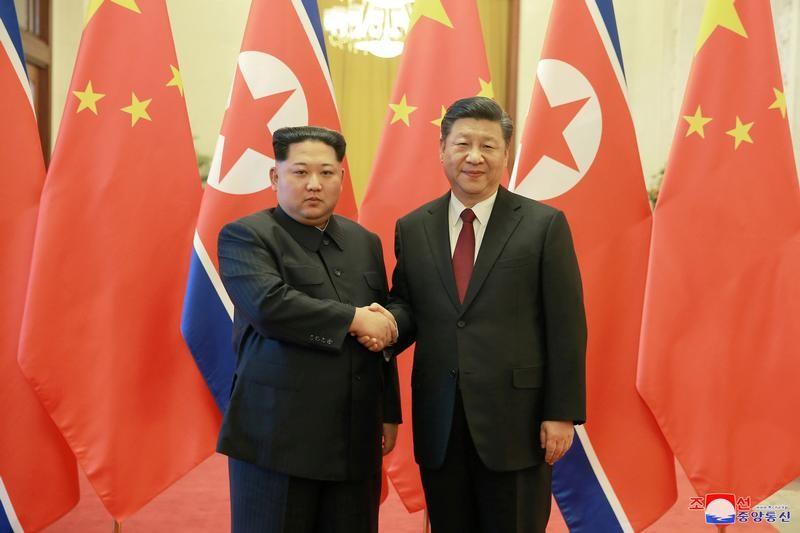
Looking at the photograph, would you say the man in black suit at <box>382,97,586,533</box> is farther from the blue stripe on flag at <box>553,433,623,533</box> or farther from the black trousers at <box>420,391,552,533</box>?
the blue stripe on flag at <box>553,433,623,533</box>

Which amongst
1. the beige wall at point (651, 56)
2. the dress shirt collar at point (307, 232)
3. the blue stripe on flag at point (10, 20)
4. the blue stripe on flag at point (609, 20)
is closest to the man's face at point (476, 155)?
the dress shirt collar at point (307, 232)

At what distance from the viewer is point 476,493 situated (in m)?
1.67

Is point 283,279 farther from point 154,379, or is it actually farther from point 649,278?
point 649,278

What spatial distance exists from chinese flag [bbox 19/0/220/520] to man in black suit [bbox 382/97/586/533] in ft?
3.11

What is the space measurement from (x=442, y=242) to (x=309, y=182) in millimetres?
352

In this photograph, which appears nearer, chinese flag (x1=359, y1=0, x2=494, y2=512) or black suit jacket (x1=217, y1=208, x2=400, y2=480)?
black suit jacket (x1=217, y1=208, x2=400, y2=480)

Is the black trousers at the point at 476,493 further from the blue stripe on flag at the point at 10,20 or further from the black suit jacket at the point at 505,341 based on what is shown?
the blue stripe on flag at the point at 10,20

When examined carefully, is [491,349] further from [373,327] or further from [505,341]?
[373,327]

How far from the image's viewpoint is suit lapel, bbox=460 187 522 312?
64.4 inches

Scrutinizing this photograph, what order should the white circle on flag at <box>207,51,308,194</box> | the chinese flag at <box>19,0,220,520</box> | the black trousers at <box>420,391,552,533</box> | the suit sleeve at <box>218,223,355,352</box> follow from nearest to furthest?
1. the suit sleeve at <box>218,223,355,352</box>
2. the black trousers at <box>420,391,552,533</box>
3. the chinese flag at <box>19,0,220,520</box>
4. the white circle on flag at <box>207,51,308,194</box>

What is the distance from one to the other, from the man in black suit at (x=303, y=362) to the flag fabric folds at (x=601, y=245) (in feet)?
2.88

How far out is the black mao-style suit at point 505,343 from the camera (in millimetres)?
1614

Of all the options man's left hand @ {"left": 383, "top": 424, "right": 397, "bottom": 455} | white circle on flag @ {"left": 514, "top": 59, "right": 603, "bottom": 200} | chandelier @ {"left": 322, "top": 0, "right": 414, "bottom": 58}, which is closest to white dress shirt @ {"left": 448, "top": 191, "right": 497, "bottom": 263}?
man's left hand @ {"left": 383, "top": 424, "right": 397, "bottom": 455}

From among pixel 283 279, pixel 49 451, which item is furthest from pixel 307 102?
pixel 49 451
